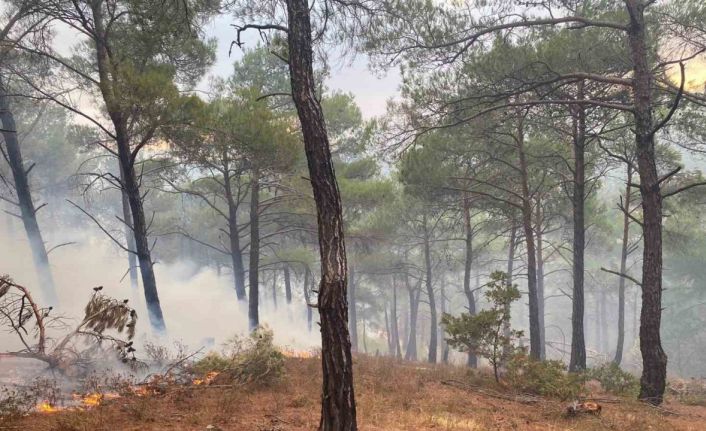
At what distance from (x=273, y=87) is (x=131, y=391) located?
13946 millimetres

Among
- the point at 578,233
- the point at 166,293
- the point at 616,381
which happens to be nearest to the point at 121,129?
the point at 578,233

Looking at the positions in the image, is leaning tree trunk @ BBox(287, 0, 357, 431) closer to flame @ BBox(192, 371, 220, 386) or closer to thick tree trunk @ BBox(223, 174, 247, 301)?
flame @ BBox(192, 371, 220, 386)

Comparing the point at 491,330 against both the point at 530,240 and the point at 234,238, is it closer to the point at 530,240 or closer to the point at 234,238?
the point at 530,240

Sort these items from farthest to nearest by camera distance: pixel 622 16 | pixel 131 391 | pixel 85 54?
1. pixel 85 54
2. pixel 622 16
3. pixel 131 391

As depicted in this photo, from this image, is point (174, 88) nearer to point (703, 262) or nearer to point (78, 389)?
point (78, 389)

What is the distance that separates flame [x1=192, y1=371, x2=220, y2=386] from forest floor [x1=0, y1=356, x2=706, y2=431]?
26 cm

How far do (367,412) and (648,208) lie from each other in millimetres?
5754

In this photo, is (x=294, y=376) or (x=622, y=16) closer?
(x=294, y=376)

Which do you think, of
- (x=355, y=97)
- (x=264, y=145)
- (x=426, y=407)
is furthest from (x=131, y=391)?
(x=355, y=97)

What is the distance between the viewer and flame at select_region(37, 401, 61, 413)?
5555mm

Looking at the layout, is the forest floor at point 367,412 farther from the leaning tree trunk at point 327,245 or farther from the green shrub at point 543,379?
the leaning tree trunk at point 327,245

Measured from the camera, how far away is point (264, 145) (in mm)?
12414

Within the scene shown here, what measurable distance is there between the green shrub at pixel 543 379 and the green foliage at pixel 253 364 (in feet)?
14.8

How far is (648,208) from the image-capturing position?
7762 mm
